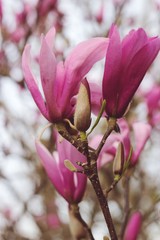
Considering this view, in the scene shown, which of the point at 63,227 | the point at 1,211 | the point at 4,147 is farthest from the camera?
the point at 1,211

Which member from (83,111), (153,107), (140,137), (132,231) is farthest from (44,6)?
(83,111)

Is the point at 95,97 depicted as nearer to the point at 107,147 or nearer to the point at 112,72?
the point at 112,72

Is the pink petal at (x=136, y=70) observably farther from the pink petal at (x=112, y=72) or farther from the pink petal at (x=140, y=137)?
the pink petal at (x=140, y=137)

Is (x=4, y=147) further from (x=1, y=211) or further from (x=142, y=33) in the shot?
(x=142, y=33)

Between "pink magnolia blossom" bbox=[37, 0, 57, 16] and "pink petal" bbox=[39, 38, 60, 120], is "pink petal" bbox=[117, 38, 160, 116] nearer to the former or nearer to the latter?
"pink petal" bbox=[39, 38, 60, 120]

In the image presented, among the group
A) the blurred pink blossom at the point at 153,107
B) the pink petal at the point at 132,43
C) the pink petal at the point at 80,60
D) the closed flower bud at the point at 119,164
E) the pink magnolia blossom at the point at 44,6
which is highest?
the pink petal at the point at 132,43

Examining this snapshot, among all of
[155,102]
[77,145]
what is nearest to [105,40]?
[77,145]

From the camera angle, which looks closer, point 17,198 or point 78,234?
point 78,234

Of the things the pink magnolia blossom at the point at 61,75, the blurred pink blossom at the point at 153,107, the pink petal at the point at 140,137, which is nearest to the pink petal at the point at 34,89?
the pink magnolia blossom at the point at 61,75
